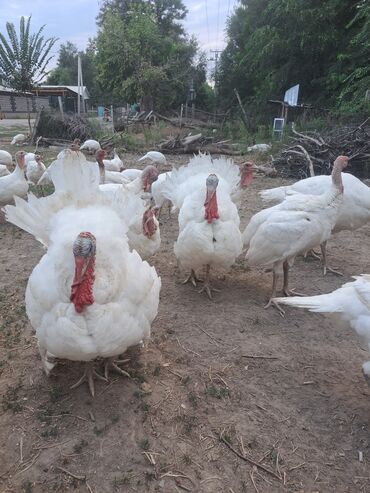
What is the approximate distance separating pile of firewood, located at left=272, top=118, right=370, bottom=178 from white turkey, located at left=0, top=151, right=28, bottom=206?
7.32 metres

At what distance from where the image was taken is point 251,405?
3295mm

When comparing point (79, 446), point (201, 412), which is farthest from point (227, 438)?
point (79, 446)

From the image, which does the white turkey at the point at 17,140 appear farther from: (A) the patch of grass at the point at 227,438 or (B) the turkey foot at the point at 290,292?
(A) the patch of grass at the point at 227,438

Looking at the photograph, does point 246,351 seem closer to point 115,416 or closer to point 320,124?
point 115,416

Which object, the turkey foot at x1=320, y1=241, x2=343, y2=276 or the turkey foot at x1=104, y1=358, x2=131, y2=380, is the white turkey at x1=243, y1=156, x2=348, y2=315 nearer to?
the turkey foot at x1=320, y1=241, x2=343, y2=276

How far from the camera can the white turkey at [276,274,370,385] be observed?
317cm

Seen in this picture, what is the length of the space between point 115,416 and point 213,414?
781 mm

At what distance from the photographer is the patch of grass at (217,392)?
11.1 ft

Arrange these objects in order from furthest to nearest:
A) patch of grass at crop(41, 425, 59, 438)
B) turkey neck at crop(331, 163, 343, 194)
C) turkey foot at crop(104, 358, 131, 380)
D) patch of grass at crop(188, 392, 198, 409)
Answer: turkey neck at crop(331, 163, 343, 194)
turkey foot at crop(104, 358, 131, 380)
patch of grass at crop(188, 392, 198, 409)
patch of grass at crop(41, 425, 59, 438)

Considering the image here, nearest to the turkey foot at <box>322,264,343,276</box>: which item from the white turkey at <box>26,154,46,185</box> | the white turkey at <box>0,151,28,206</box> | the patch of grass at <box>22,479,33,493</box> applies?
the patch of grass at <box>22,479,33,493</box>

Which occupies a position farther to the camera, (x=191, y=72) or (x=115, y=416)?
(x=191, y=72)

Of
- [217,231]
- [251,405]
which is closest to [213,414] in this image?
[251,405]

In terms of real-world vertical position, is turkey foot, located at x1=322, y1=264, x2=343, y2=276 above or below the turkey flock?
below

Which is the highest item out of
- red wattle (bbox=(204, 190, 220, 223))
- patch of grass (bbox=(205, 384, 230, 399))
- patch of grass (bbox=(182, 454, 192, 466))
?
red wattle (bbox=(204, 190, 220, 223))
